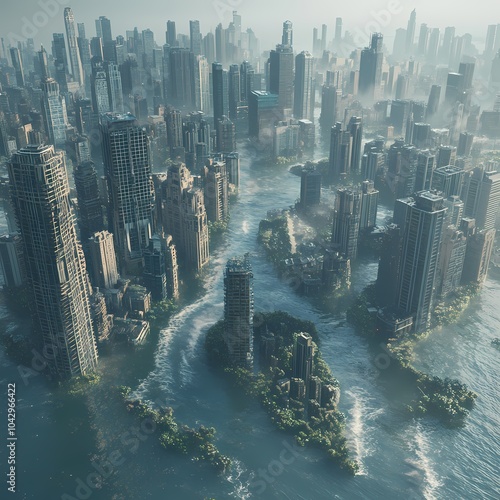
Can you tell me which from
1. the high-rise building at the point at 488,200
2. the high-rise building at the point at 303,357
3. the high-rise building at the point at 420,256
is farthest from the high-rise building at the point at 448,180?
the high-rise building at the point at 303,357

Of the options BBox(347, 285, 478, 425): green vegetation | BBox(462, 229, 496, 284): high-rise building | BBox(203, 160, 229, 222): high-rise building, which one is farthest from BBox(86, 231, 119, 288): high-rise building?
BBox(462, 229, 496, 284): high-rise building

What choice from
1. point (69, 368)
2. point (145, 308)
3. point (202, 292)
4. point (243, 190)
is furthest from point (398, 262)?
point (243, 190)

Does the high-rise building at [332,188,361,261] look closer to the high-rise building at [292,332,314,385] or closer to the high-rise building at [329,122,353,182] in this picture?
the high-rise building at [292,332,314,385]

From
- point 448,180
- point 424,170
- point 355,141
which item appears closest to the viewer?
point 448,180

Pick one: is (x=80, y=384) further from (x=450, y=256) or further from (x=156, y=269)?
(x=450, y=256)

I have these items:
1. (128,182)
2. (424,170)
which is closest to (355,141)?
(424,170)

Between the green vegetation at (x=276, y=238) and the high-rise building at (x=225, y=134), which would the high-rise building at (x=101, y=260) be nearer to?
the green vegetation at (x=276, y=238)

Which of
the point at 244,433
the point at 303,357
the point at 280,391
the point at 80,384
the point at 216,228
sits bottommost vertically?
the point at 244,433
